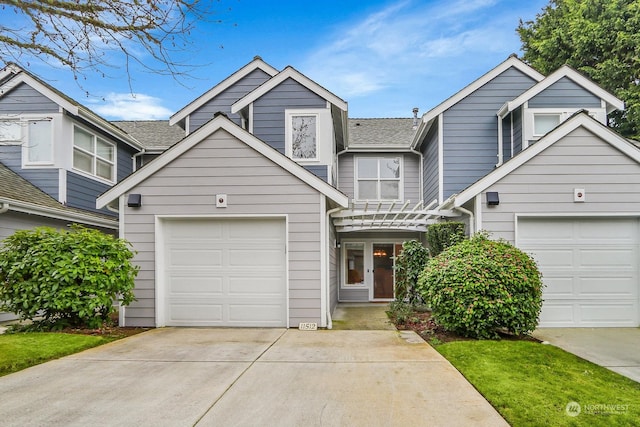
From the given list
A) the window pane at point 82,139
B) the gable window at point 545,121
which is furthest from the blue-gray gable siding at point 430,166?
the window pane at point 82,139

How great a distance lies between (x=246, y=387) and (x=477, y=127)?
982 cm

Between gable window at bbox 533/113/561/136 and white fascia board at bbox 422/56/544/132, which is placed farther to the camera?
white fascia board at bbox 422/56/544/132

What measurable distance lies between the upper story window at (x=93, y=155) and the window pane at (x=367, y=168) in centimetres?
836

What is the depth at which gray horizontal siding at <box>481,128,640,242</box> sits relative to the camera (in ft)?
25.3

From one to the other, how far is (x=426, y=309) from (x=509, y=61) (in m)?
7.63

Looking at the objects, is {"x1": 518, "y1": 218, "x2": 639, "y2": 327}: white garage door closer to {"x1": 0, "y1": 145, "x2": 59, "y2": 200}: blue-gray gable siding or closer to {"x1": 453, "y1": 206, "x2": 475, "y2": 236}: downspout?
{"x1": 453, "y1": 206, "x2": 475, "y2": 236}: downspout

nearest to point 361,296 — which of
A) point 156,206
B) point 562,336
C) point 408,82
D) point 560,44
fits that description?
point 562,336

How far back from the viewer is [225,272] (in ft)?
26.1

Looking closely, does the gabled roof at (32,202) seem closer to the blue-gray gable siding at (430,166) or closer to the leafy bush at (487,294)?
the leafy bush at (487,294)

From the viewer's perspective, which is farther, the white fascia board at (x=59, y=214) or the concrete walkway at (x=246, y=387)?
the white fascia board at (x=59, y=214)

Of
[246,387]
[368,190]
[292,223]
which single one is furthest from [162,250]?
[368,190]

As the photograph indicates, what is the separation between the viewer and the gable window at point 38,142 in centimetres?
1034

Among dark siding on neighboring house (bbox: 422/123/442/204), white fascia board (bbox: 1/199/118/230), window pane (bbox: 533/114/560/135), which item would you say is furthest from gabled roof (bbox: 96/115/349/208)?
window pane (bbox: 533/114/560/135)

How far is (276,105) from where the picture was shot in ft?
34.8
